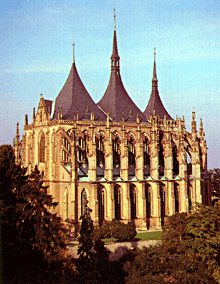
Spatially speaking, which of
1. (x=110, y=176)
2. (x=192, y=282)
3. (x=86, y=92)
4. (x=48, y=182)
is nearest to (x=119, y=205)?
(x=110, y=176)

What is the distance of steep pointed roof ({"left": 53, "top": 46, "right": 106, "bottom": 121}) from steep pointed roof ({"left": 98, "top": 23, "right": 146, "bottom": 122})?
260 centimetres

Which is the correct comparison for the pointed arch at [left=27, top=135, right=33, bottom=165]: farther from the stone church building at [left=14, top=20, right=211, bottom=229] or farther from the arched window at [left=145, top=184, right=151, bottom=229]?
the arched window at [left=145, top=184, right=151, bottom=229]

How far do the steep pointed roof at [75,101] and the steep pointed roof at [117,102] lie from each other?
260 cm

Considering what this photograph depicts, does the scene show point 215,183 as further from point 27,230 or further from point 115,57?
point 27,230

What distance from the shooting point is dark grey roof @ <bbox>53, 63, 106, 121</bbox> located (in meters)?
73.3

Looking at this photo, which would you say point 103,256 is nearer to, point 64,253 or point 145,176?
point 64,253

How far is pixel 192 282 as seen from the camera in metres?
43.2

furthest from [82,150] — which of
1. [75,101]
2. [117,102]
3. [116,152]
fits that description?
[117,102]

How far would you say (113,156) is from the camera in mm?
75125

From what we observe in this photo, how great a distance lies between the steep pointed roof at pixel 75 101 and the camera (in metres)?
73.2

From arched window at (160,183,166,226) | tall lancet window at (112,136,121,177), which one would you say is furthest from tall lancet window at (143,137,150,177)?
tall lancet window at (112,136,121,177)

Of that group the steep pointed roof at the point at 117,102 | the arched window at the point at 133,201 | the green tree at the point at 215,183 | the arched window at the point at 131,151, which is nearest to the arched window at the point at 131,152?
the arched window at the point at 131,151

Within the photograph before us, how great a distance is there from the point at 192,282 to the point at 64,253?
12.3 m

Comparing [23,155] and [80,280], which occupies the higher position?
[23,155]
